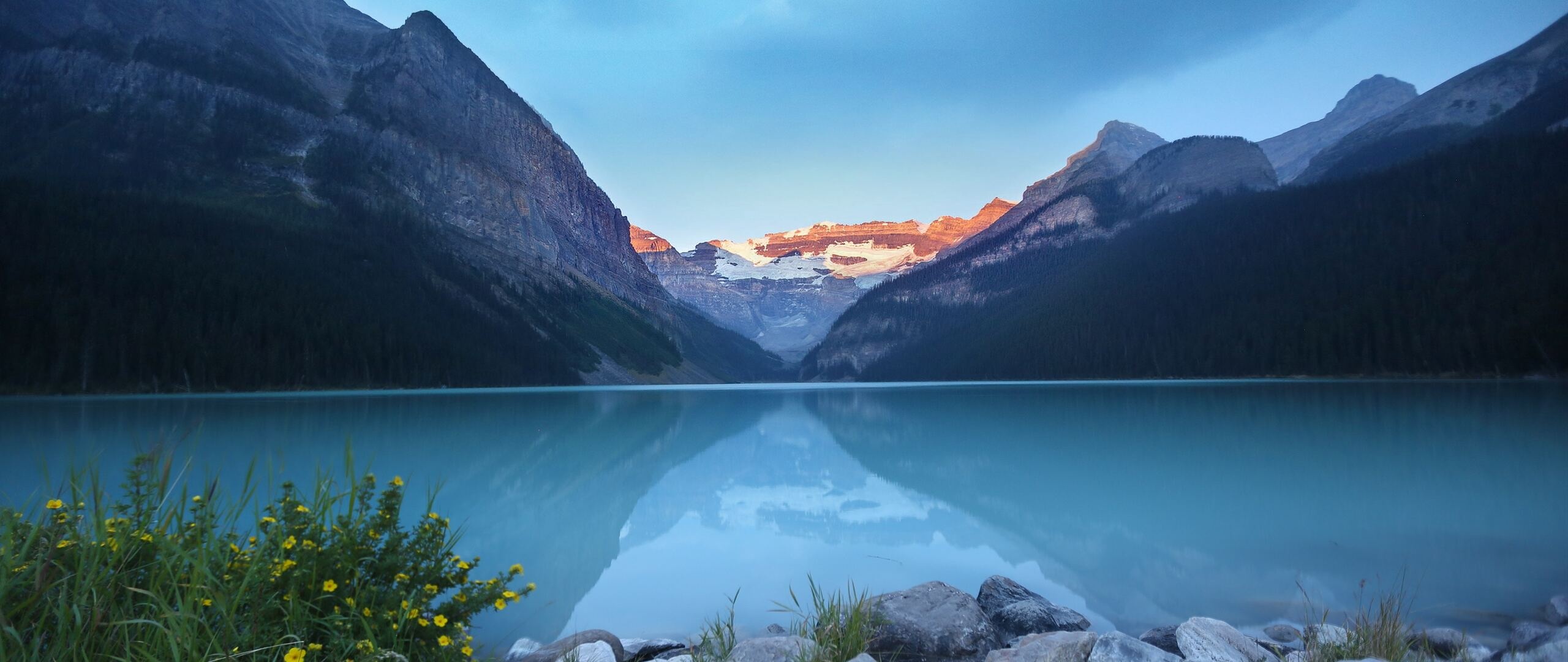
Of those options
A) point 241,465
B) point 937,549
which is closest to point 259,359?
point 241,465

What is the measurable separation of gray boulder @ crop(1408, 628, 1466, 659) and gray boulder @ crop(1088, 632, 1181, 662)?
2340 millimetres

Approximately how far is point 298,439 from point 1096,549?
25656 millimetres

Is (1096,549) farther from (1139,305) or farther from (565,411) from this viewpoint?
(1139,305)

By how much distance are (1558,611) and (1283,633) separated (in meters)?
2.67

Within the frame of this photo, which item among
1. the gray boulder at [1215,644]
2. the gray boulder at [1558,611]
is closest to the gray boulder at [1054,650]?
the gray boulder at [1215,644]

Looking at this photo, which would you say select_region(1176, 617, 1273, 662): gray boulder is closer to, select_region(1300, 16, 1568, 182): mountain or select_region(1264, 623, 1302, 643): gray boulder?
select_region(1264, 623, 1302, 643): gray boulder

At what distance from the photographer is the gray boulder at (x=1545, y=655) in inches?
206

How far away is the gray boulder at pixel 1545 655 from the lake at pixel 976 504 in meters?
2.21

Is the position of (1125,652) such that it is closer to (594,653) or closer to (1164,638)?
(1164,638)

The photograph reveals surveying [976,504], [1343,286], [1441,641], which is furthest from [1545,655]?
[1343,286]

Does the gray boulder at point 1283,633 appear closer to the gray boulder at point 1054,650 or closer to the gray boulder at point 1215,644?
the gray boulder at point 1215,644

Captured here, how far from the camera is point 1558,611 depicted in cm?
712

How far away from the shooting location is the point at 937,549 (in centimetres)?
1177

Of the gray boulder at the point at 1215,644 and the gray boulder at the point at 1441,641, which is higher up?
the gray boulder at the point at 1215,644
